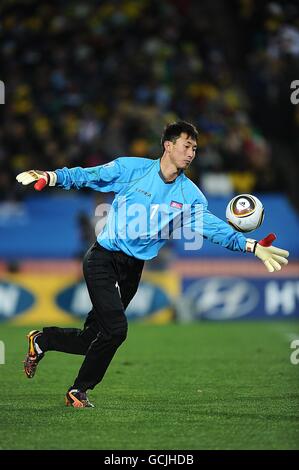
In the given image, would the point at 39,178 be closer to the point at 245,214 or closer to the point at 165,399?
the point at 245,214

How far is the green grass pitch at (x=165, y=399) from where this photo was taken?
21.4ft

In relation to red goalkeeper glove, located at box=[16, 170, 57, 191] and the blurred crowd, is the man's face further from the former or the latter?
the blurred crowd

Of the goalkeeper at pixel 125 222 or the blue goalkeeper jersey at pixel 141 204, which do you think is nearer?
the goalkeeper at pixel 125 222

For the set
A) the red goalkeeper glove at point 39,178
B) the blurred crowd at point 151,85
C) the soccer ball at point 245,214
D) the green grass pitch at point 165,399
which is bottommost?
the green grass pitch at point 165,399

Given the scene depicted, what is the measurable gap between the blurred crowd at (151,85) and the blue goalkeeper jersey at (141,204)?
9527mm

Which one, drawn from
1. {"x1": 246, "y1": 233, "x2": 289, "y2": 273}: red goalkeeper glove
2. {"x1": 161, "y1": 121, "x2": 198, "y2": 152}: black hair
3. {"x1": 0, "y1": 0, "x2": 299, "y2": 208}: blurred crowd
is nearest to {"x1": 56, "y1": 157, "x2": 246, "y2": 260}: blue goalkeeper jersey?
{"x1": 161, "y1": 121, "x2": 198, "y2": 152}: black hair

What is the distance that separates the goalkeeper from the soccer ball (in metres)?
0.17

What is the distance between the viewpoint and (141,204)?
812 centimetres

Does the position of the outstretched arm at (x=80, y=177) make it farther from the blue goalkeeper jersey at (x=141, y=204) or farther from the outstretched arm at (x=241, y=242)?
the outstretched arm at (x=241, y=242)

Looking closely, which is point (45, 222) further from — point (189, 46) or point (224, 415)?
point (224, 415)

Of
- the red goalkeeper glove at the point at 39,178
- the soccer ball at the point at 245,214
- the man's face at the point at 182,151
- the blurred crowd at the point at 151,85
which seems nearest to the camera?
the red goalkeeper glove at the point at 39,178

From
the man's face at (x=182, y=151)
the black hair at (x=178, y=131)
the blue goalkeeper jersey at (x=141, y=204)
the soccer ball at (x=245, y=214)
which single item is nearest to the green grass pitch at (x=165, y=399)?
the blue goalkeeper jersey at (x=141, y=204)

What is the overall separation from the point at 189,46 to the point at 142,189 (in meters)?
14.8

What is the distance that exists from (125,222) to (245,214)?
102 cm
